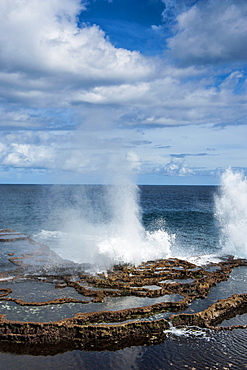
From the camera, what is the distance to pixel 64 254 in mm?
42875

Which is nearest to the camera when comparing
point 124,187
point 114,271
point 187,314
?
point 187,314

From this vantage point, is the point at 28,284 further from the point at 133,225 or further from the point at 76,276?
the point at 133,225

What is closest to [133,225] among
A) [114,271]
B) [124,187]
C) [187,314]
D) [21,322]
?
[124,187]

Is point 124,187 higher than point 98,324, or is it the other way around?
point 124,187

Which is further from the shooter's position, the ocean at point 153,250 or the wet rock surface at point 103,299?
the wet rock surface at point 103,299

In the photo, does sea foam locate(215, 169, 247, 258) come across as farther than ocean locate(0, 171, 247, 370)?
Yes

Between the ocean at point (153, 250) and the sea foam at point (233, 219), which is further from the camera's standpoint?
the sea foam at point (233, 219)

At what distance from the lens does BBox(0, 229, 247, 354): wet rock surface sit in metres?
19.3

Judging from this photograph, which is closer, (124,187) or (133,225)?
(133,225)

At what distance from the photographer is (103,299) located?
2502cm

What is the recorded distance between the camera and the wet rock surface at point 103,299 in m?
19.3

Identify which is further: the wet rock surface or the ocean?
the wet rock surface

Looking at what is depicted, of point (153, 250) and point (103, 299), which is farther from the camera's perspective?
point (153, 250)

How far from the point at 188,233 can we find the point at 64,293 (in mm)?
36040
